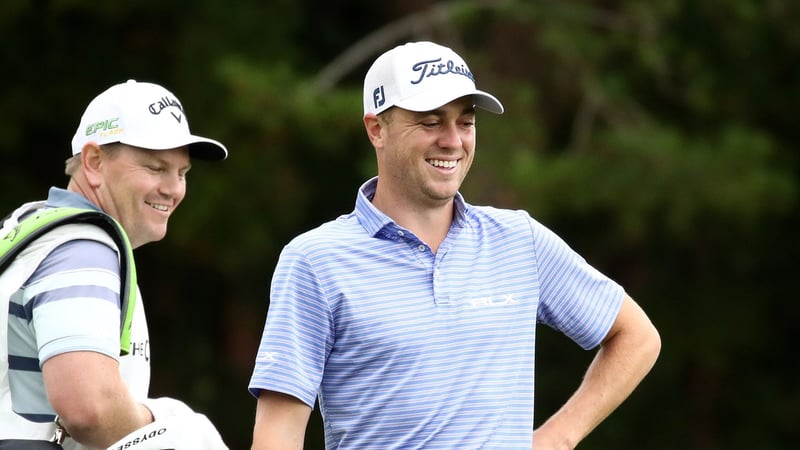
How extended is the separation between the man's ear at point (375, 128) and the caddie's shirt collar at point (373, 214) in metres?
0.12

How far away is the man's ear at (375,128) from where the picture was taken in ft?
11.0

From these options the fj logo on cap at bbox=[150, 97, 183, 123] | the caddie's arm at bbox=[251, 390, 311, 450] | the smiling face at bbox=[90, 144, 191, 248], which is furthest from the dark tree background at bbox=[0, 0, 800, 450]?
the caddie's arm at bbox=[251, 390, 311, 450]

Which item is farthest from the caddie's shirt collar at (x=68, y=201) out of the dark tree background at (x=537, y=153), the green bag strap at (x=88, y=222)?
the dark tree background at (x=537, y=153)

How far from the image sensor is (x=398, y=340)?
10.2 feet

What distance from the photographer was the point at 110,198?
11.2ft

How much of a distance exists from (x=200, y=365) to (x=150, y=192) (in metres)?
11.3

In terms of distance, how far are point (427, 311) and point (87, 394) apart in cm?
74

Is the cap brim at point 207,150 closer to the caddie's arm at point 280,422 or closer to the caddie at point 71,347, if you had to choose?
the caddie at point 71,347

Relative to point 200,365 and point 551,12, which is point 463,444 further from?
point 200,365

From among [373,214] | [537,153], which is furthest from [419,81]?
[537,153]

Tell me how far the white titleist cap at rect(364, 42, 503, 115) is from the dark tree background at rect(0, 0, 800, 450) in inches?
264

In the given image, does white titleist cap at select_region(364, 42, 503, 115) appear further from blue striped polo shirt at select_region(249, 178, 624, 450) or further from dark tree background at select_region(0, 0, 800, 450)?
dark tree background at select_region(0, 0, 800, 450)

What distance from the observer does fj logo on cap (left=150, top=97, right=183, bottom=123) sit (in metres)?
3.46

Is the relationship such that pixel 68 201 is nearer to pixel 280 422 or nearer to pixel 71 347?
pixel 71 347
